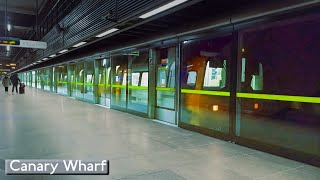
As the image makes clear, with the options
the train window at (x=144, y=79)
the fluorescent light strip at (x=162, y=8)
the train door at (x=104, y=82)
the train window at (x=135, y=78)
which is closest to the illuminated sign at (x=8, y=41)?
the train door at (x=104, y=82)

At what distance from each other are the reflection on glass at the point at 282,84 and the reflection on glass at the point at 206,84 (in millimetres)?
469

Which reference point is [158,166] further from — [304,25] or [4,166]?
[304,25]

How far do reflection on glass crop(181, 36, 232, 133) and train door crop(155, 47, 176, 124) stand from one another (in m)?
0.59

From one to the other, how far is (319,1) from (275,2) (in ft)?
2.27

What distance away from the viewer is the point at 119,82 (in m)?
10.1

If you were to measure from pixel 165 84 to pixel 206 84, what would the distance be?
5.91 ft

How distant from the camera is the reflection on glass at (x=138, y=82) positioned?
27.2 feet

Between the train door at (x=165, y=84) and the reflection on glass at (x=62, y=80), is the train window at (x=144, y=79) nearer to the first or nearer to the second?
the train door at (x=165, y=84)

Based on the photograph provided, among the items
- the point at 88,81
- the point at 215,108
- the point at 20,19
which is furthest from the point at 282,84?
the point at 20,19

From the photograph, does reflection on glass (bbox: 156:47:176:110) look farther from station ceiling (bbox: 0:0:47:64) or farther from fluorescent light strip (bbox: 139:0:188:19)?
station ceiling (bbox: 0:0:47:64)

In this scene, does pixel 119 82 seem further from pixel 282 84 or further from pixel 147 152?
pixel 282 84

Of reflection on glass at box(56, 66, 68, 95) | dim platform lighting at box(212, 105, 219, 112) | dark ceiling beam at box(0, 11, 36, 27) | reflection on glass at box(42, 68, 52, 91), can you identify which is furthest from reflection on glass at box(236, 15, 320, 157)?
reflection on glass at box(42, 68, 52, 91)

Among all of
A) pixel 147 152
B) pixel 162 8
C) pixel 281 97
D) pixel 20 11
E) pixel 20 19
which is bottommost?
pixel 147 152

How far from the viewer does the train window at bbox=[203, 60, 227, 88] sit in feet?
17.5
